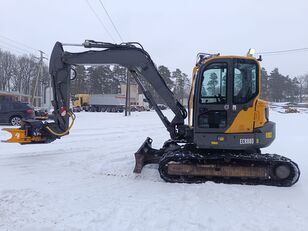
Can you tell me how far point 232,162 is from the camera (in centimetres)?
778

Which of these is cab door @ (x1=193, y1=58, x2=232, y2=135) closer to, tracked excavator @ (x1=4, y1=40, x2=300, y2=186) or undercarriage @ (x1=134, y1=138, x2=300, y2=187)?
tracked excavator @ (x1=4, y1=40, x2=300, y2=186)

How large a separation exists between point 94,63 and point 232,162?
4394 millimetres

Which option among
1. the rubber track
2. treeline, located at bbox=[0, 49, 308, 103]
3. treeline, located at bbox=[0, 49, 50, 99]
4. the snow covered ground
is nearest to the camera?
the snow covered ground

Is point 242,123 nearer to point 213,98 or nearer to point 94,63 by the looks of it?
point 213,98

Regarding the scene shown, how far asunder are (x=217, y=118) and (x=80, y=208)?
3.74 m

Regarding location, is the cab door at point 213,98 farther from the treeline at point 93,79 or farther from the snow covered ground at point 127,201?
the treeline at point 93,79

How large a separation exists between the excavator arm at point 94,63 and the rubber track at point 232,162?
3.55 ft

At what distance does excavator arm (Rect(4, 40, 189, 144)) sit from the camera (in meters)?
8.77

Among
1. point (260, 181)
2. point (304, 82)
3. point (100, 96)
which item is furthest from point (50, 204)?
point (304, 82)

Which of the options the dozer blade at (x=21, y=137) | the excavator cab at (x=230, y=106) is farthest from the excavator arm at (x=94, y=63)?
the excavator cab at (x=230, y=106)

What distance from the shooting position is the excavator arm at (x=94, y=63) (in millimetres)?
8766

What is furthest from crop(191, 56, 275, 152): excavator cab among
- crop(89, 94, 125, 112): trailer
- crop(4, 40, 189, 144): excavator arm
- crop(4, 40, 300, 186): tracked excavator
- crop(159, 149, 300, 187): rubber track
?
crop(89, 94, 125, 112): trailer

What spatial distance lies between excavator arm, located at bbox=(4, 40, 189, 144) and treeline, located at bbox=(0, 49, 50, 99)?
82192mm

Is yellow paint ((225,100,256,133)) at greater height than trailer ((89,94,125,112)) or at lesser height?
lesser
